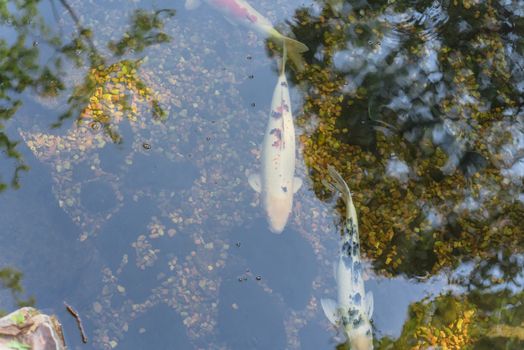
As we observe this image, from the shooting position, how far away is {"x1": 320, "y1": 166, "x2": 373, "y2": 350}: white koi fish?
4.05 meters

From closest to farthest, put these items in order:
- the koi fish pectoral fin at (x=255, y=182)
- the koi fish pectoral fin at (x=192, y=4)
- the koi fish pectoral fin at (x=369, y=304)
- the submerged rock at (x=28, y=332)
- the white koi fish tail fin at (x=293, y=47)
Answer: the submerged rock at (x=28, y=332) → the koi fish pectoral fin at (x=369, y=304) → the koi fish pectoral fin at (x=255, y=182) → the white koi fish tail fin at (x=293, y=47) → the koi fish pectoral fin at (x=192, y=4)

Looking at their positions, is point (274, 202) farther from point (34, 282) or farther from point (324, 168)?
point (34, 282)

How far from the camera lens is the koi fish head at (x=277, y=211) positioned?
14.8 ft

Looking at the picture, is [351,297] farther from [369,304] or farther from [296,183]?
[296,183]

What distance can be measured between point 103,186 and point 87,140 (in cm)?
53

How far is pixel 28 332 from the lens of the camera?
344cm

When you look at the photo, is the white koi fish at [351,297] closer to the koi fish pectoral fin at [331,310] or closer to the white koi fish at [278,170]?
the koi fish pectoral fin at [331,310]

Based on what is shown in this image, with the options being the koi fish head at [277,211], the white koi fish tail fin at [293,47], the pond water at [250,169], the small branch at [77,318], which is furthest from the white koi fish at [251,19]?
the small branch at [77,318]

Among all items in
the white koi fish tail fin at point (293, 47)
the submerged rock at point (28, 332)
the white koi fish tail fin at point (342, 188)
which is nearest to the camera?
the submerged rock at point (28, 332)

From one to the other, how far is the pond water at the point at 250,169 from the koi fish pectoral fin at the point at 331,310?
0.08 m

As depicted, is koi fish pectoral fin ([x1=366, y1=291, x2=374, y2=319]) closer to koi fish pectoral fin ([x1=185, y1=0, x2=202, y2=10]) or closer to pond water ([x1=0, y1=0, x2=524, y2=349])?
pond water ([x1=0, y1=0, x2=524, y2=349])

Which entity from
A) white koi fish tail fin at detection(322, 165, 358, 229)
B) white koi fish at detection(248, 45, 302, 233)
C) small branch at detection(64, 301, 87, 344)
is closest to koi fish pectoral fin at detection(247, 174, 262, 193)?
white koi fish at detection(248, 45, 302, 233)

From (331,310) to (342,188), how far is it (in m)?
1.14

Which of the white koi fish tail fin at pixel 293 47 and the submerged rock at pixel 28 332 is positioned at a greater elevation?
the white koi fish tail fin at pixel 293 47
